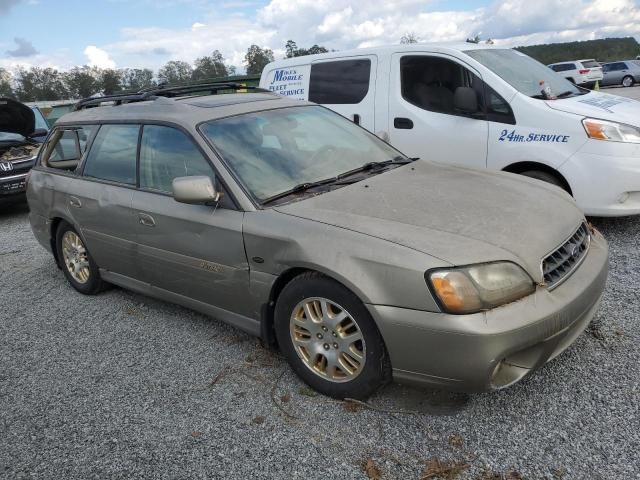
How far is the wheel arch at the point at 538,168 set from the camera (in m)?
4.81

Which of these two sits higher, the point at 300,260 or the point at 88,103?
the point at 88,103

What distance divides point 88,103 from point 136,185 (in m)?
1.64

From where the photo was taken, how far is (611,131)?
15.0 ft

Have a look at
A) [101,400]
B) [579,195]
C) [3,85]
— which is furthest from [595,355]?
[3,85]

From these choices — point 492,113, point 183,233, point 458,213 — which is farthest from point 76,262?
point 492,113

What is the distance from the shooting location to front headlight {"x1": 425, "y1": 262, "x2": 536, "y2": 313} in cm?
231

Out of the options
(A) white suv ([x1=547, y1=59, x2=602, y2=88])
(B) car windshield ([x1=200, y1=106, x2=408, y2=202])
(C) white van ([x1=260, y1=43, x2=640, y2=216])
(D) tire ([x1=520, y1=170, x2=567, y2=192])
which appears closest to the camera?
(B) car windshield ([x1=200, y1=106, x2=408, y2=202])

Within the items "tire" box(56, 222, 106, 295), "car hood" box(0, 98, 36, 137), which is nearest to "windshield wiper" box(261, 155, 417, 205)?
"tire" box(56, 222, 106, 295)

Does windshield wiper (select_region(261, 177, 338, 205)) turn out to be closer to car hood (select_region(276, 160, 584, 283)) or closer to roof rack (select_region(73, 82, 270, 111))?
car hood (select_region(276, 160, 584, 283))

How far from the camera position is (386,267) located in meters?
2.43

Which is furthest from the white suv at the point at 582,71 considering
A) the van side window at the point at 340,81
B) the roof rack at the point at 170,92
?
the roof rack at the point at 170,92

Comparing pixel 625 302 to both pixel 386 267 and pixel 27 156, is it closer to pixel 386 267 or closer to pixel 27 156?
pixel 386 267

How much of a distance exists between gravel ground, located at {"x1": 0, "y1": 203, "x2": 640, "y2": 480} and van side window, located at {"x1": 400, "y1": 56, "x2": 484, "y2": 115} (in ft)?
8.30

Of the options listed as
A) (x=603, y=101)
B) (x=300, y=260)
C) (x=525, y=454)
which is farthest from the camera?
(x=603, y=101)
